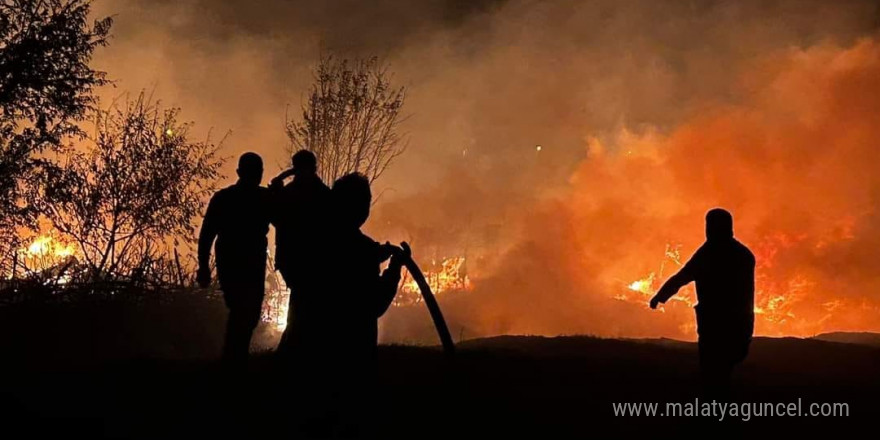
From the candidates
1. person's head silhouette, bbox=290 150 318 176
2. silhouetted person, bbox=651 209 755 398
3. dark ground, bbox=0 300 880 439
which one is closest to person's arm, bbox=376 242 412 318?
dark ground, bbox=0 300 880 439

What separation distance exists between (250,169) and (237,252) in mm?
851

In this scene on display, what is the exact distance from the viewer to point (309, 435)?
A: 382 cm

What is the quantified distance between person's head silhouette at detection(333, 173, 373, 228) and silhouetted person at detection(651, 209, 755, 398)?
12.5 feet

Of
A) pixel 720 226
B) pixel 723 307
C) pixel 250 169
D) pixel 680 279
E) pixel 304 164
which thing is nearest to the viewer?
pixel 304 164

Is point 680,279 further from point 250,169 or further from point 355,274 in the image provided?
point 250,169

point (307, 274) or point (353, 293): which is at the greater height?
point (307, 274)

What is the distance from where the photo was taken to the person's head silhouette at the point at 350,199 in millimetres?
3799

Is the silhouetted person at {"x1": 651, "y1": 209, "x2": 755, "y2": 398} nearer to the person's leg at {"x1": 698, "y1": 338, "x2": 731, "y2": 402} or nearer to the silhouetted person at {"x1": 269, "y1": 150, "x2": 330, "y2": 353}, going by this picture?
the person's leg at {"x1": 698, "y1": 338, "x2": 731, "y2": 402}

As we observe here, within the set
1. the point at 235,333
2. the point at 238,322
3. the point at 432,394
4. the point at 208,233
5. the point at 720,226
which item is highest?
the point at 720,226

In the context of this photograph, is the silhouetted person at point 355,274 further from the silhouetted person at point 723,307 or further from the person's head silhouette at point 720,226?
the person's head silhouette at point 720,226

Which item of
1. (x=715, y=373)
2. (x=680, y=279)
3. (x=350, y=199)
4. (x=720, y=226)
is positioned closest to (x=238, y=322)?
(x=350, y=199)

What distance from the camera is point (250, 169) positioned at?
6438 mm

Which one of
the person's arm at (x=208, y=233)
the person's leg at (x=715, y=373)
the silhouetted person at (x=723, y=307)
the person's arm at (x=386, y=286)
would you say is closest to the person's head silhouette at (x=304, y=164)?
the person's arm at (x=208, y=233)

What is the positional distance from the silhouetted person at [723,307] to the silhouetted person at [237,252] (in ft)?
14.5
